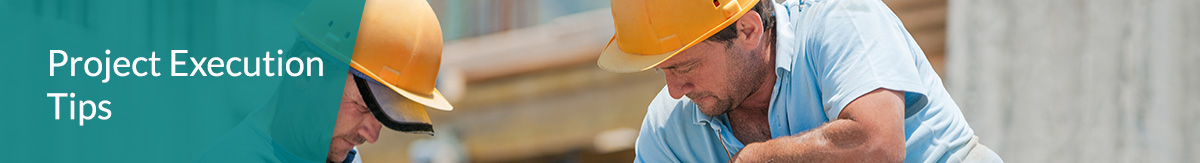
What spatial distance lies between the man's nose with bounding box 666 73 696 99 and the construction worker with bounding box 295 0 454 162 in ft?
1.93

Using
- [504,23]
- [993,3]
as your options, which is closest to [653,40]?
[993,3]

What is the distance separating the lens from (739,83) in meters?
3.69

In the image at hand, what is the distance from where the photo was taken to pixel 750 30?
11.8 feet

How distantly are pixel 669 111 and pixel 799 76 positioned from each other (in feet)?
1.78

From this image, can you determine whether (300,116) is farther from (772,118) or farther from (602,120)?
(602,120)

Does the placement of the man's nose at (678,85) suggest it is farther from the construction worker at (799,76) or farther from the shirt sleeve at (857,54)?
the shirt sleeve at (857,54)

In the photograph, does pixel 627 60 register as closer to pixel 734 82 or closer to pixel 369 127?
pixel 734 82

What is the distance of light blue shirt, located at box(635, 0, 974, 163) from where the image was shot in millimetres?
3369

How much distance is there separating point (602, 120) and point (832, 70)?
5.51 m

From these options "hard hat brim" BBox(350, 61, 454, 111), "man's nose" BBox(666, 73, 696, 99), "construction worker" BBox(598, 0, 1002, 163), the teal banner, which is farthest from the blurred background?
"hard hat brim" BBox(350, 61, 454, 111)

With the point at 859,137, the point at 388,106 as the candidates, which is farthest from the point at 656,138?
the point at 859,137

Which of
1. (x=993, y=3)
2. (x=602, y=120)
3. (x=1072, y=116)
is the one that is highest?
(x=993, y=3)

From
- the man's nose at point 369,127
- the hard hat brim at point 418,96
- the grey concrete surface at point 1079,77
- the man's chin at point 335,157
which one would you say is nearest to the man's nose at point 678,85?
the hard hat brim at point 418,96

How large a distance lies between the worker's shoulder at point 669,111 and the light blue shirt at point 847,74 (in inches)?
3.1
